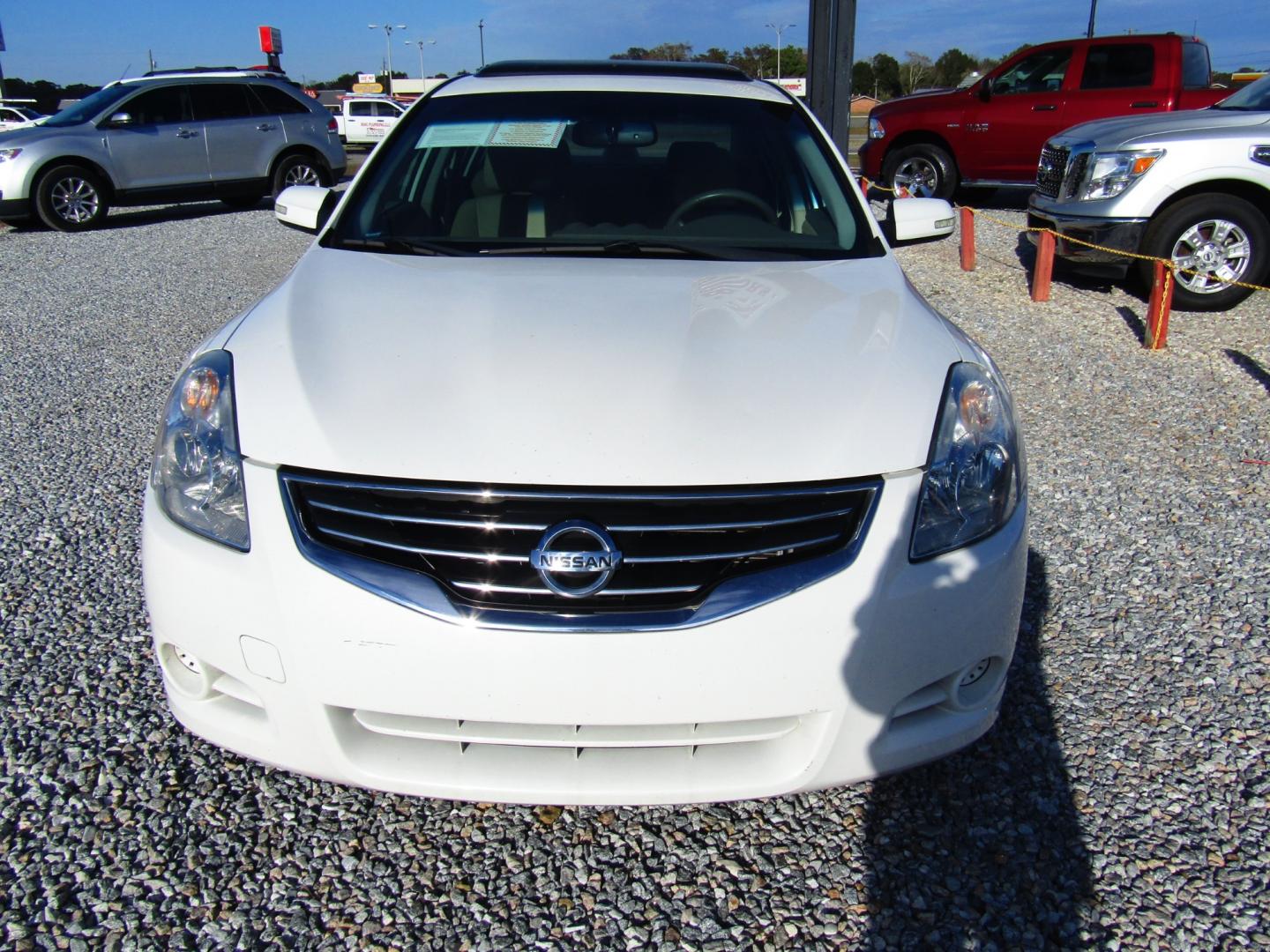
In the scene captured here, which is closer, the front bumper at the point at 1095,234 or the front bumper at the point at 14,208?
the front bumper at the point at 1095,234

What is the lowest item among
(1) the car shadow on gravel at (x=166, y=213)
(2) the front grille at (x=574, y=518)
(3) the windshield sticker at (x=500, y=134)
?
(1) the car shadow on gravel at (x=166, y=213)

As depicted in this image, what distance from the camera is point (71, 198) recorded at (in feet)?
38.7

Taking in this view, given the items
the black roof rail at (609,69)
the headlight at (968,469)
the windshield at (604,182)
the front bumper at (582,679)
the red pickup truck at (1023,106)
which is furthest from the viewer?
the red pickup truck at (1023,106)

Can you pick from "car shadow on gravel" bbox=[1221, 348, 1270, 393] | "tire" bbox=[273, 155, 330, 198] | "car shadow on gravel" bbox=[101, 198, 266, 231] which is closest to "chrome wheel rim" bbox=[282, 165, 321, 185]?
"tire" bbox=[273, 155, 330, 198]

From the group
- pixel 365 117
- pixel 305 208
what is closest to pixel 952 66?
pixel 365 117

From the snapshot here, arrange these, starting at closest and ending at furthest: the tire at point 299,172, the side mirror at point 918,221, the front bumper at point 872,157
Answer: the side mirror at point 918,221
the front bumper at point 872,157
the tire at point 299,172

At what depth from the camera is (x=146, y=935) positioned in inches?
74.0

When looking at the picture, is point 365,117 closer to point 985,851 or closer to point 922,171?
point 922,171

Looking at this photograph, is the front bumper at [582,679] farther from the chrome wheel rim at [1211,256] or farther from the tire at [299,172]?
the tire at [299,172]

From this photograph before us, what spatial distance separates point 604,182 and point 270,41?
30.1m

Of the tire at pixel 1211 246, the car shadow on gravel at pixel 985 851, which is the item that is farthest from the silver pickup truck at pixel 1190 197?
the car shadow on gravel at pixel 985 851

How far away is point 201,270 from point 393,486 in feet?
28.7

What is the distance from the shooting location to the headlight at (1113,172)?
7164mm

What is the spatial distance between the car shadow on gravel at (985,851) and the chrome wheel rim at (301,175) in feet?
42.6
